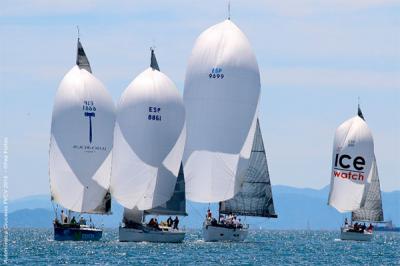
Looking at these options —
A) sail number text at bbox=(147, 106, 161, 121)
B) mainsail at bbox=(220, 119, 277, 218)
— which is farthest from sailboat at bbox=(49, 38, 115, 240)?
mainsail at bbox=(220, 119, 277, 218)

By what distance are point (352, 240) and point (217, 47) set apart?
96.7 ft

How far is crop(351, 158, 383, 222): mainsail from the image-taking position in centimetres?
8862

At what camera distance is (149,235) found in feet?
209

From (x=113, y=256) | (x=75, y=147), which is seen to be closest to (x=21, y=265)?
(x=113, y=256)

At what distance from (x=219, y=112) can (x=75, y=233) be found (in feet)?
38.9

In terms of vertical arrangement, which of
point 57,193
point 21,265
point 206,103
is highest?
point 206,103

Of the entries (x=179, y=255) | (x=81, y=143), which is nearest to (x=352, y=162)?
(x=81, y=143)

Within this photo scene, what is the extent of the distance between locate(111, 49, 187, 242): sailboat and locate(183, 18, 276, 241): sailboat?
5.83 feet

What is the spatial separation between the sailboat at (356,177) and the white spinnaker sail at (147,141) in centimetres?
2489

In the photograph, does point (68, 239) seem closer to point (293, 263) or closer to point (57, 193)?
point (57, 193)

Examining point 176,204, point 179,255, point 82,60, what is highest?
point 82,60

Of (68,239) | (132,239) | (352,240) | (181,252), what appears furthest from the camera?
(352,240)

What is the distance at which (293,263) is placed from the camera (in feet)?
182

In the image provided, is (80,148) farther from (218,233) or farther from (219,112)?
(218,233)
